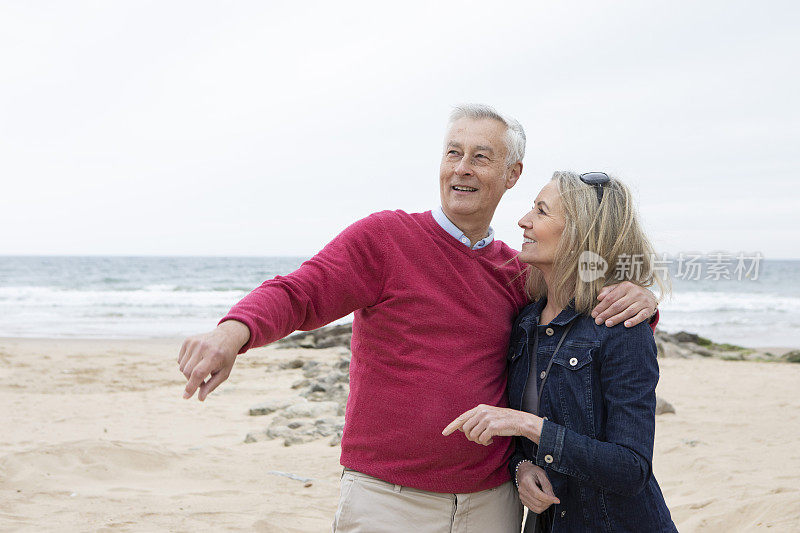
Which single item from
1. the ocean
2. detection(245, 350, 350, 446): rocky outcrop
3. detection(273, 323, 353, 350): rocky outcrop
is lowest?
the ocean

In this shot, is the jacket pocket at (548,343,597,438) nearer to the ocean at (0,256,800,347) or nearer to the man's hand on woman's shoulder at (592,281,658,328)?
the man's hand on woman's shoulder at (592,281,658,328)

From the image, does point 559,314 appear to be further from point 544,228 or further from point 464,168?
point 464,168

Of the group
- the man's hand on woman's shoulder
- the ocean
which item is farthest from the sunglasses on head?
the ocean

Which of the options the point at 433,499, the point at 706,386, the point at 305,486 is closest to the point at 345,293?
the point at 433,499

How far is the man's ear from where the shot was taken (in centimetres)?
298

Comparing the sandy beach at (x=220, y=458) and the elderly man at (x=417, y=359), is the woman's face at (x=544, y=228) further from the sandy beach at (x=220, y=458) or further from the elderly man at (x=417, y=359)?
the sandy beach at (x=220, y=458)

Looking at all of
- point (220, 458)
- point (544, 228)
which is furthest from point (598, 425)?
point (220, 458)

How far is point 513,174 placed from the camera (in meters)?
3.03

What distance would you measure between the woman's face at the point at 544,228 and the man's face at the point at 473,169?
0.83ft

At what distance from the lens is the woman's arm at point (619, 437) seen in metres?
2.15

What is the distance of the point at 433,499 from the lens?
8.20ft

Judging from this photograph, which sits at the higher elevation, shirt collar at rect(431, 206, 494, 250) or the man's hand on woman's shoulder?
shirt collar at rect(431, 206, 494, 250)

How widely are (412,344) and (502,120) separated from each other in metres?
1.02

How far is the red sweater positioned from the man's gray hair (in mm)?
484
